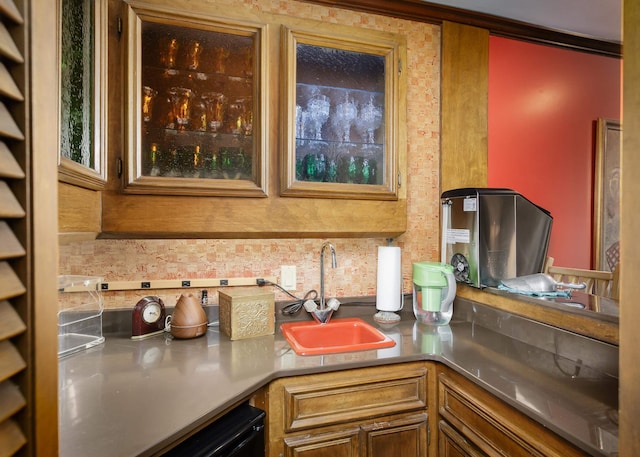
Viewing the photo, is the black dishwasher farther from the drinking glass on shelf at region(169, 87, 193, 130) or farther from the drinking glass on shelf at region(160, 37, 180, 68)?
the drinking glass on shelf at region(160, 37, 180, 68)

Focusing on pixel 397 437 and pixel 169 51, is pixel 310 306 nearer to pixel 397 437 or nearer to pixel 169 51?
pixel 397 437

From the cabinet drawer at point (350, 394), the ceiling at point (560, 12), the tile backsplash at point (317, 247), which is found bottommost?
the cabinet drawer at point (350, 394)

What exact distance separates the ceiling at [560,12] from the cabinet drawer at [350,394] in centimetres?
187

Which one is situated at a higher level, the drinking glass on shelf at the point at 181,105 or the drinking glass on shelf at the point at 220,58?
the drinking glass on shelf at the point at 220,58

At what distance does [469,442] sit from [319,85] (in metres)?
1.49

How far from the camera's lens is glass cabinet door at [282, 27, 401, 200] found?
5.37 feet

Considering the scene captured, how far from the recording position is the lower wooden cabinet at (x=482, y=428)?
3.13ft

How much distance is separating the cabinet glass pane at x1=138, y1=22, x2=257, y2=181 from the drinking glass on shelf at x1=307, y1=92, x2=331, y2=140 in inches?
10.4

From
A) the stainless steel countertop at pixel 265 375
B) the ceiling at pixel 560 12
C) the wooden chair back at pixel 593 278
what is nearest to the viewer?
the stainless steel countertop at pixel 265 375

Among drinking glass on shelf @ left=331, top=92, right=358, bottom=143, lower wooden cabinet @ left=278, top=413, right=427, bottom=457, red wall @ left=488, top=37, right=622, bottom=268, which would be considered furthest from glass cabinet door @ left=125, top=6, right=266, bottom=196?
red wall @ left=488, top=37, right=622, bottom=268

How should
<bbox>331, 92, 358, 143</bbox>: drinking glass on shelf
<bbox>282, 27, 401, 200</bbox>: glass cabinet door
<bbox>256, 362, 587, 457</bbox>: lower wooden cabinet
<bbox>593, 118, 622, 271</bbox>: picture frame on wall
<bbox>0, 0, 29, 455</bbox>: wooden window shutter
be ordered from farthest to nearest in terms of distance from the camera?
<bbox>593, 118, 622, 271</bbox>: picture frame on wall
<bbox>331, 92, 358, 143</bbox>: drinking glass on shelf
<bbox>282, 27, 401, 200</bbox>: glass cabinet door
<bbox>256, 362, 587, 457</bbox>: lower wooden cabinet
<bbox>0, 0, 29, 455</bbox>: wooden window shutter

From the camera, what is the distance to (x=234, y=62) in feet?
5.18

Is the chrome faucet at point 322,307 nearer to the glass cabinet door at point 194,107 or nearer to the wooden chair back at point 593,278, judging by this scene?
the glass cabinet door at point 194,107

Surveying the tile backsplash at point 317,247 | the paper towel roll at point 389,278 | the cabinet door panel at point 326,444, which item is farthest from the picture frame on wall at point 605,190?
the cabinet door panel at point 326,444
